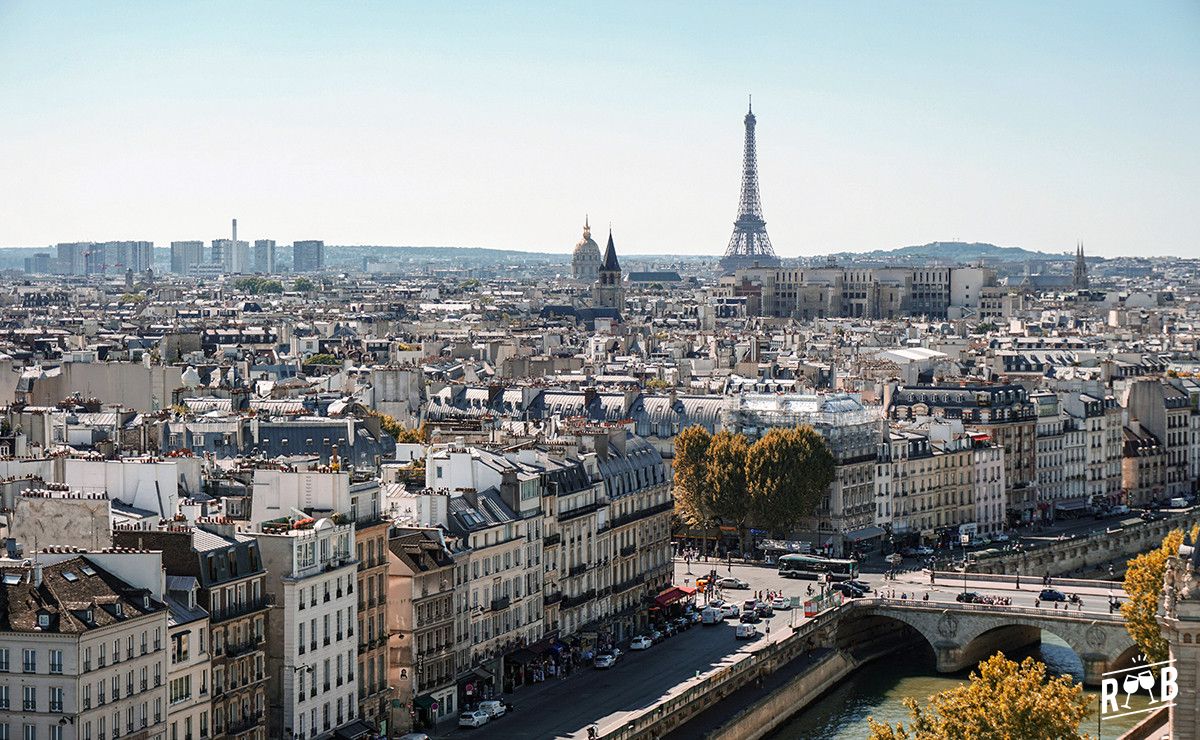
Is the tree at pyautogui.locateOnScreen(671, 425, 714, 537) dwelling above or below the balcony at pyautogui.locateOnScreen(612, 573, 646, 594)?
above

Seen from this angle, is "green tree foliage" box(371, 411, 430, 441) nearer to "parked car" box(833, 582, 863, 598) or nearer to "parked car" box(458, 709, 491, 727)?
"parked car" box(833, 582, 863, 598)

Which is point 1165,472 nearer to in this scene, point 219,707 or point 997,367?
point 997,367

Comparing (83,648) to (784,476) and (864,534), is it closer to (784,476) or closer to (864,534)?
(784,476)

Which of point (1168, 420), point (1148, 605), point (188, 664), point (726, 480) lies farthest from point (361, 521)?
point (1168, 420)

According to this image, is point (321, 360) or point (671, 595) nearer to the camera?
point (671, 595)

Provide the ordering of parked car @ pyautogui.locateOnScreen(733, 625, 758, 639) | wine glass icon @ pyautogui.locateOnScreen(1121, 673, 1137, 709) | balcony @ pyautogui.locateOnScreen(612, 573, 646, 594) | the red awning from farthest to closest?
the red awning
balcony @ pyautogui.locateOnScreen(612, 573, 646, 594)
parked car @ pyautogui.locateOnScreen(733, 625, 758, 639)
wine glass icon @ pyautogui.locateOnScreen(1121, 673, 1137, 709)


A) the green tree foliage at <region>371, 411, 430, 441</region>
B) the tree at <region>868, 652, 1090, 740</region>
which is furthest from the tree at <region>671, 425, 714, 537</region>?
the tree at <region>868, 652, 1090, 740</region>

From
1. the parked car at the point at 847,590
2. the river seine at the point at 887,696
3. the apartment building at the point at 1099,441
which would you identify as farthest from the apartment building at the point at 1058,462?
the parked car at the point at 847,590

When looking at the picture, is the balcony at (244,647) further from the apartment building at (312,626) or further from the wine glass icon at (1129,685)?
the wine glass icon at (1129,685)
